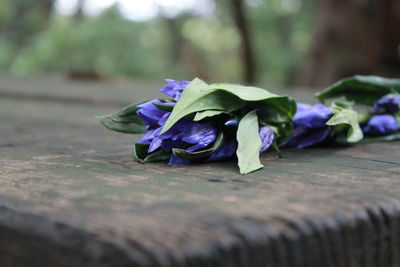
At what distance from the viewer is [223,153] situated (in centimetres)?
96

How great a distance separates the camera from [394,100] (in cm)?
126

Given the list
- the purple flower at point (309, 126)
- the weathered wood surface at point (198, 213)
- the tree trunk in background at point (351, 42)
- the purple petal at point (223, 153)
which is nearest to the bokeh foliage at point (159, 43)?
the tree trunk in background at point (351, 42)

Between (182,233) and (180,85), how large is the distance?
0.50m

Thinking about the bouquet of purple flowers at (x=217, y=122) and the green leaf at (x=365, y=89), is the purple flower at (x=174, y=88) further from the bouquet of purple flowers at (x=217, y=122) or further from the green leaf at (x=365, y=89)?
the green leaf at (x=365, y=89)

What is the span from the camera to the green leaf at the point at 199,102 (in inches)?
35.8

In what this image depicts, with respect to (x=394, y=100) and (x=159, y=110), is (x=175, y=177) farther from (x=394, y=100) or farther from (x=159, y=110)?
(x=394, y=100)

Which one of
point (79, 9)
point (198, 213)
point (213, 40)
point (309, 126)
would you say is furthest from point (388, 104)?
point (213, 40)

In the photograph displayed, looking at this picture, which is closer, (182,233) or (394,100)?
(182,233)

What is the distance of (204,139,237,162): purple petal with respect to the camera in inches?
37.7

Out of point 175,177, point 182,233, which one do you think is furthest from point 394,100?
point 182,233

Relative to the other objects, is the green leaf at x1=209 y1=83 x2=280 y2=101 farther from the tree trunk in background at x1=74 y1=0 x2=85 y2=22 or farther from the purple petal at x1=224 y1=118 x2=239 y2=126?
the tree trunk in background at x1=74 y1=0 x2=85 y2=22

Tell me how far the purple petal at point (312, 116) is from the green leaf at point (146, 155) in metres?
0.31

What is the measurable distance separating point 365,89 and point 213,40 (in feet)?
49.1

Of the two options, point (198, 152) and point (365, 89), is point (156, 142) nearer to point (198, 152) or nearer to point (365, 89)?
point (198, 152)
